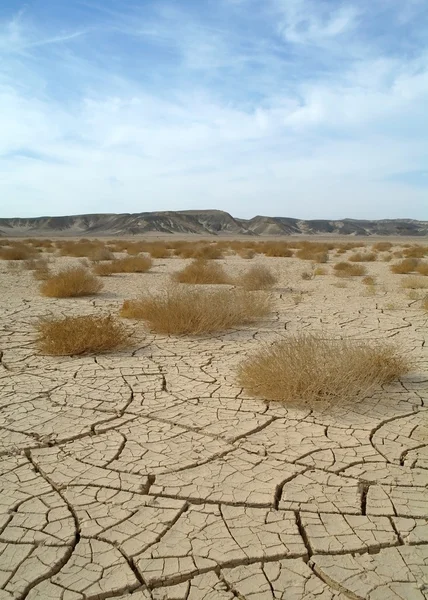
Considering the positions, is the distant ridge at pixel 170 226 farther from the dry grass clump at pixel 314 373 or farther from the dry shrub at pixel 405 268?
the dry grass clump at pixel 314 373

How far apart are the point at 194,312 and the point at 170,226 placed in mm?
75479

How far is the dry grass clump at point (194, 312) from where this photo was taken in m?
6.08

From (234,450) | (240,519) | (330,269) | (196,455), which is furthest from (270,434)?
(330,269)

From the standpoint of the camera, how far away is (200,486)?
258 centimetres

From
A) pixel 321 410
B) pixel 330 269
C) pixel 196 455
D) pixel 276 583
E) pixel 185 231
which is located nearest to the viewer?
pixel 276 583

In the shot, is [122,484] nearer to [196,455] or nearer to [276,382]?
[196,455]

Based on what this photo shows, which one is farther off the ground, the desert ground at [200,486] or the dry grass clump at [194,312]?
the dry grass clump at [194,312]

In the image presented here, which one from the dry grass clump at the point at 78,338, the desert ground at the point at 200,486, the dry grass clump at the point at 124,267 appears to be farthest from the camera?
the dry grass clump at the point at 124,267

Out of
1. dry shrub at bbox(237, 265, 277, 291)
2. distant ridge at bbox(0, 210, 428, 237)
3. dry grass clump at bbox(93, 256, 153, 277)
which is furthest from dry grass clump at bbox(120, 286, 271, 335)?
distant ridge at bbox(0, 210, 428, 237)

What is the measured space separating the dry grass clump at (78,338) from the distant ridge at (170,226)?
70.9 m

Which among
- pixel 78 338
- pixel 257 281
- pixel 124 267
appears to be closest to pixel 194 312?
pixel 78 338

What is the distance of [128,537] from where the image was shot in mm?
2170

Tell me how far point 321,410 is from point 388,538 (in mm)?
1452

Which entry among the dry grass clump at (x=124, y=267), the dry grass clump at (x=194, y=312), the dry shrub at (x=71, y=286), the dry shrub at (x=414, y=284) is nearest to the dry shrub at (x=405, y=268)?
the dry shrub at (x=414, y=284)
